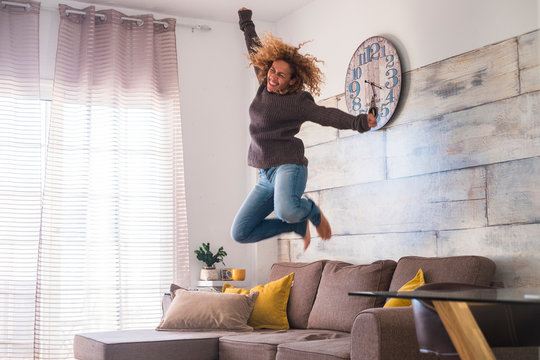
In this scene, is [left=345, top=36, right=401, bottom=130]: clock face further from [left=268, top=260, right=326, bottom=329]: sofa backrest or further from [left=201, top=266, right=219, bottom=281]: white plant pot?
[left=201, top=266, right=219, bottom=281]: white plant pot

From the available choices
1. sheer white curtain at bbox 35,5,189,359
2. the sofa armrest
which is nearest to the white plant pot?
sheer white curtain at bbox 35,5,189,359

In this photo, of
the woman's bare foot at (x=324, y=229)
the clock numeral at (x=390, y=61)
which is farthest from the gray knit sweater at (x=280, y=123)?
the clock numeral at (x=390, y=61)

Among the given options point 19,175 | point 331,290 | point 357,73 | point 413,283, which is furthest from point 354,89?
point 19,175

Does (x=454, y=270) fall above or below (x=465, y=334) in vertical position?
above

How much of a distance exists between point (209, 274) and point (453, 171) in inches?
89.4

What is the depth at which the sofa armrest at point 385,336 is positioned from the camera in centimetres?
276

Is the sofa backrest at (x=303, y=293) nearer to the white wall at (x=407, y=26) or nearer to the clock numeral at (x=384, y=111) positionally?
the clock numeral at (x=384, y=111)

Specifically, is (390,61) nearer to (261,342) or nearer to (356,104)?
(356,104)

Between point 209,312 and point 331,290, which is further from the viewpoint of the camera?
point 209,312

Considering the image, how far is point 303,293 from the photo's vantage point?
4.45m

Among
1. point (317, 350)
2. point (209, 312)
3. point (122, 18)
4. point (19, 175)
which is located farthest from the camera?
point (122, 18)

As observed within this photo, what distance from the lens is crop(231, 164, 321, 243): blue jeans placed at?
3.22m

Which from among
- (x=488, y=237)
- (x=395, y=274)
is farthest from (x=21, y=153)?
(x=488, y=237)

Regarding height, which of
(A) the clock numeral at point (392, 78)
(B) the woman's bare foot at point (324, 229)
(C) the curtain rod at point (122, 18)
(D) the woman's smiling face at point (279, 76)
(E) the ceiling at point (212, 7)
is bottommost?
(B) the woman's bare foot at point (324, 229)
